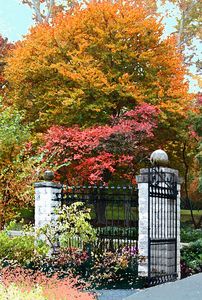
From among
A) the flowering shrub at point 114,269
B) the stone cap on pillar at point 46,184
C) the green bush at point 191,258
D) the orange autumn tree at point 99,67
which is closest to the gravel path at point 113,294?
the flowering shrub at point 114,269

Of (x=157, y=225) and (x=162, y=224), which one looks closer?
(x=157, y=225)

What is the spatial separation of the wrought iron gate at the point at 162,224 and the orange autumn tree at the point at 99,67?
9.75 m

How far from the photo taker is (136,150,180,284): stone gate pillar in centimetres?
1067

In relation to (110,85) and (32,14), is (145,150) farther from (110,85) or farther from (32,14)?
(32,14)

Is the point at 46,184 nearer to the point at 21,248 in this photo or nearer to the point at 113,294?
the point at 21,248

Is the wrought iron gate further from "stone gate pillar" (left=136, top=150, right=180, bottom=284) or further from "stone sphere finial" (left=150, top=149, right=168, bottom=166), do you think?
"stone sphere finial" (left=150, top=149, right=168, bottom=166)

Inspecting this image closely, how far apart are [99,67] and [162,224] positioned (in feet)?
38.9

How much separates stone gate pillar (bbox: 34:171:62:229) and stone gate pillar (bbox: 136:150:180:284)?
2.07m

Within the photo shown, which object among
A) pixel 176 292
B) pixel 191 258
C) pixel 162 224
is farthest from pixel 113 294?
pixel 176 292

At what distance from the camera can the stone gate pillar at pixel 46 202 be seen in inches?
469

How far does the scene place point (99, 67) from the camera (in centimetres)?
2202

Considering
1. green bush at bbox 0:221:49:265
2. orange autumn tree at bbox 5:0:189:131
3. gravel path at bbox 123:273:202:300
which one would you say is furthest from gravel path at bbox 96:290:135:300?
orange autumn tree at bbox 5:0:189:131

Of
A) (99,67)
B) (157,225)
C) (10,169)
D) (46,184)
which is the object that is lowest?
(157,225)

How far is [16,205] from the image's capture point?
14906 mm
